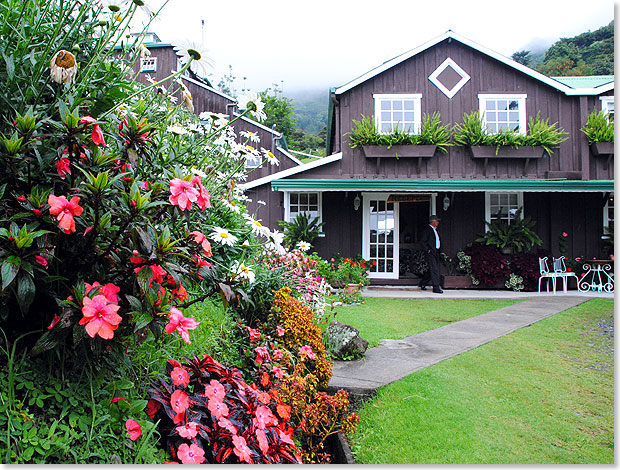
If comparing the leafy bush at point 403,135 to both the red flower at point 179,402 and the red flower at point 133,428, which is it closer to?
the red flower at point 179,402

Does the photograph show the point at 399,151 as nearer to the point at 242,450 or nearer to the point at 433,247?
the point at 433,247

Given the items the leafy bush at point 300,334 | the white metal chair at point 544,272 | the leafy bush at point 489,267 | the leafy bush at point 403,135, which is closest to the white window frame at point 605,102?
the leafy bush at point 403,135

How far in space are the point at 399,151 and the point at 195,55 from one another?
27.9 feet

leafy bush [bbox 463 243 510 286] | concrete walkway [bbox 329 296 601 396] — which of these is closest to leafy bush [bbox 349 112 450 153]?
leafy bush [bbox 463 243 510 286]

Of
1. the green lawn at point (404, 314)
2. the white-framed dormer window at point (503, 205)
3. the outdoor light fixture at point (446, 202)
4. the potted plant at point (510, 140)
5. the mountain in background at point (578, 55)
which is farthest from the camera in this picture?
the white-framed dormer window at point (503, 205)

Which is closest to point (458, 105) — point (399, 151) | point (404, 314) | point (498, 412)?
point (399, 151)

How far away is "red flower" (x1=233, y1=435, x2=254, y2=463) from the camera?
1385 millimetres

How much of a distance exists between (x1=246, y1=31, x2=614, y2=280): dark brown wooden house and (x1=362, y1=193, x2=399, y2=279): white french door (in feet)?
0.08

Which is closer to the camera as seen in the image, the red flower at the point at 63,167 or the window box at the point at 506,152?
the red flower at the point at 63,167

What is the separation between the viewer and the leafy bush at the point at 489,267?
9.27 meters

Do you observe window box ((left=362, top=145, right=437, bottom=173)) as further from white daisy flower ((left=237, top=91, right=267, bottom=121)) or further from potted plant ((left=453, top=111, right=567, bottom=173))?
white daisy flower ((left=237, top=91, right=267, bottom=121))

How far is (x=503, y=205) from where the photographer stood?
10.3m

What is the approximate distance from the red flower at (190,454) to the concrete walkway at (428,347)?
157 centimetres

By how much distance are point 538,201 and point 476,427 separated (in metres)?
9.37
